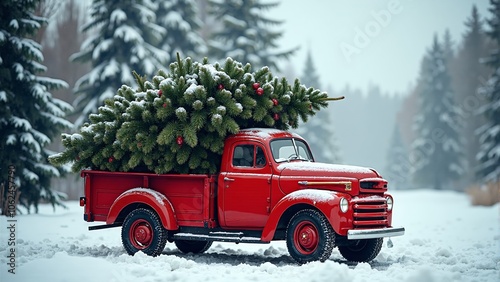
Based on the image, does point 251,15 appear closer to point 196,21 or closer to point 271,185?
Result: point 196,21

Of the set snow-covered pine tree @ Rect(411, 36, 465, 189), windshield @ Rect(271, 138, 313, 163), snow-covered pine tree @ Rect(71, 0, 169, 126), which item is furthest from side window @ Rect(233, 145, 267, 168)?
snow-covered pine tree @ Rect(411, 36, 465, 189)

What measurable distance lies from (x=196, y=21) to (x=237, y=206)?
2449cm

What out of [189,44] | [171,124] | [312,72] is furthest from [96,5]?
[312,72]

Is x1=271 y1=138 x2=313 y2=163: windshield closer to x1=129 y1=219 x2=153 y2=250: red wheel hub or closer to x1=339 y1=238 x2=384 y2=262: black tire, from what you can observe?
x1=339 y1=238 x2=384 y2=262: black tire

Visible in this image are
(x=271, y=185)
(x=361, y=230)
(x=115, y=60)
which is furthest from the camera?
(x=115, y=60)

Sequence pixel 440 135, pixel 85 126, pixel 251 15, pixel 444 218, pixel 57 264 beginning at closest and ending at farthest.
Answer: pixel 57 264 < pixel 85 126 < pixel 444 218 < pixel 251 15 < pixel 440 135

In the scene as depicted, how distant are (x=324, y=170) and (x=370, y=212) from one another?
3.15 ft

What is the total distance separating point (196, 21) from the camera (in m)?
34.4

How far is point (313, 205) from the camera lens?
10164mm

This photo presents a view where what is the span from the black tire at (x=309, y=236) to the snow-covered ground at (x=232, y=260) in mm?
356

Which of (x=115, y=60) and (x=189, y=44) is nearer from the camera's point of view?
(x=115, y=60)

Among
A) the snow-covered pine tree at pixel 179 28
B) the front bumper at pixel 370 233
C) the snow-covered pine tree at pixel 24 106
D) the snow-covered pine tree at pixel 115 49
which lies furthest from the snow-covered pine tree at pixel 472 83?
the front bumper at pixel 370 233

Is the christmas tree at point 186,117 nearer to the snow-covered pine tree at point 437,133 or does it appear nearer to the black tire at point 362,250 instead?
the black tire at point 362,250

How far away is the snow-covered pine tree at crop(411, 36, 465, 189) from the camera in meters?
52.5
